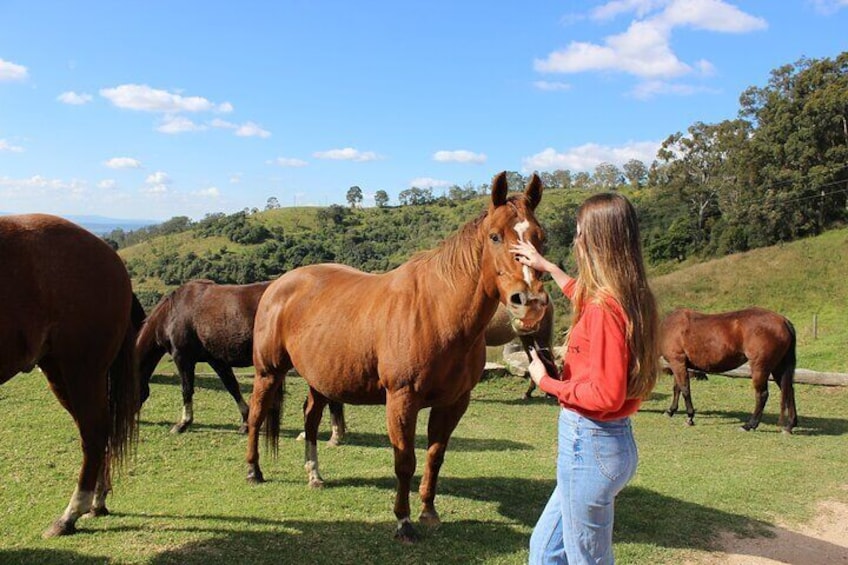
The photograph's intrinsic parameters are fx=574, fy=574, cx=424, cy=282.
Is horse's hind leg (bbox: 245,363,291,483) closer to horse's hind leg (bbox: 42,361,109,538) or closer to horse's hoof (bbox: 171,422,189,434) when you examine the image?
horse's hind leg (bbox: 42,361,109,538)

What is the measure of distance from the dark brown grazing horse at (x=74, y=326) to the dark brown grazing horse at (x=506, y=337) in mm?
2060

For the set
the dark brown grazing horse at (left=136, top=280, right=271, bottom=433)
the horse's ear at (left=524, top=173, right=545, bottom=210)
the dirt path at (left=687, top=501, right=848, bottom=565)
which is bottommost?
the dirt path at (left=687, top=501, right=848, bottom=565)

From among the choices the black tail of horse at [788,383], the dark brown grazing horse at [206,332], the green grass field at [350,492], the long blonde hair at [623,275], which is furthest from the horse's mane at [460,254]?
the black tail of horse at [788,383]

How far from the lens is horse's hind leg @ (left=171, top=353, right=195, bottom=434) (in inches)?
294

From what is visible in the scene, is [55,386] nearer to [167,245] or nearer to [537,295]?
[537,295]

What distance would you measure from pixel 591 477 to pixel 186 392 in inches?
261

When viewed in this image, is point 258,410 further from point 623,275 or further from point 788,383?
point 788,383

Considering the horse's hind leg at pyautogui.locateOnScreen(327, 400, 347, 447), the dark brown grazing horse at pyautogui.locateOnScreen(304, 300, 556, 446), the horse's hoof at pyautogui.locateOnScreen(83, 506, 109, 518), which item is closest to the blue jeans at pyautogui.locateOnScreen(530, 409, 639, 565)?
the dark brown grazing horse at pyautogui.locateOnScreen(304, 300, 556, 446)

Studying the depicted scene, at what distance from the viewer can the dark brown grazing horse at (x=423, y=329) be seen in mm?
3713

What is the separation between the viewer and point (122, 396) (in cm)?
418

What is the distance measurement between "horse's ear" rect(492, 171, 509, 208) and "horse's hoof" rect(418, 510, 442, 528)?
2.44 meters

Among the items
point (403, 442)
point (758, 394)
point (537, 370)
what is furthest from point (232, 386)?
point (758, 394)

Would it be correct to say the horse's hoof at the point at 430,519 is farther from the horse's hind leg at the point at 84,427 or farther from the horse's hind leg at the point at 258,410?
the horse's hind leg at the point at 84,427

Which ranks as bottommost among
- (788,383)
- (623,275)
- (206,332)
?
(788,383)
